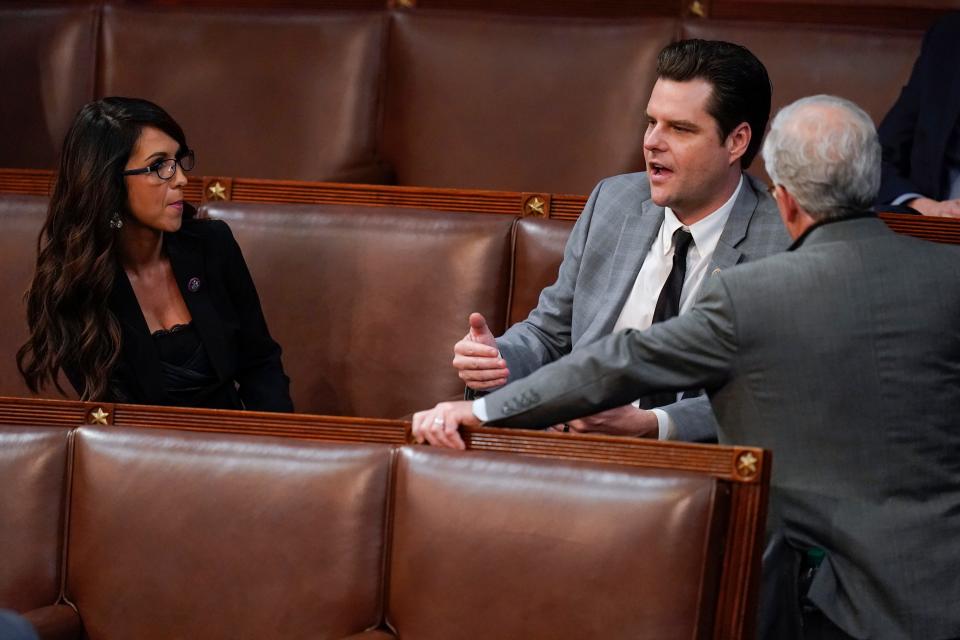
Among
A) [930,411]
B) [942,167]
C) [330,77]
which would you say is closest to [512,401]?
[930,411]

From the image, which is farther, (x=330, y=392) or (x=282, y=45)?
(x=282, y=45)

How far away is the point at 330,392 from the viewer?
1392mm

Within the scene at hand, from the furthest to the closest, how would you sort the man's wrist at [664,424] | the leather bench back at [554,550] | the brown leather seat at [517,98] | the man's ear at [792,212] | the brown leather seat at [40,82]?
the brown leather seat at [40,82] < the brown leather seat at [517,98] < the man's wrist at [664,424] < the man's ear at [792,212] < the leather bench back at [554,550]

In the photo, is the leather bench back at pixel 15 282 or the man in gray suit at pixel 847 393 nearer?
the man in gray suit at pixel 847 393

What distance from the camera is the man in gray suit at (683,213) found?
3.74 ft

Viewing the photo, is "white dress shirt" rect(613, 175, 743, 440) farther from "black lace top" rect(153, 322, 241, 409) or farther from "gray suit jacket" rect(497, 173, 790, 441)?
"black lace top" rect(153, 322, 241, 409)

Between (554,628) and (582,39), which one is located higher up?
(582,39)

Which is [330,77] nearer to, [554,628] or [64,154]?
[64,154]

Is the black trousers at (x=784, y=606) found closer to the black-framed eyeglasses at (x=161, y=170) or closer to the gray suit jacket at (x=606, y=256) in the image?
the gray suit jacket at (x=606, y=256)

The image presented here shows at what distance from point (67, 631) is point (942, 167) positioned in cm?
103

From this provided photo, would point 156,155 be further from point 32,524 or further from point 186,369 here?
point 32,524

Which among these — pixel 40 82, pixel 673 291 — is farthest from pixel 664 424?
pixel 40 82

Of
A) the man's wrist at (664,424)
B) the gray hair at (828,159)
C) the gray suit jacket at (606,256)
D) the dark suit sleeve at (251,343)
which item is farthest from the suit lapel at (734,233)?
the dark suit sleeve at (251,343)

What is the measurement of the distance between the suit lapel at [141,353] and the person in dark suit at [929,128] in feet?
2.53
